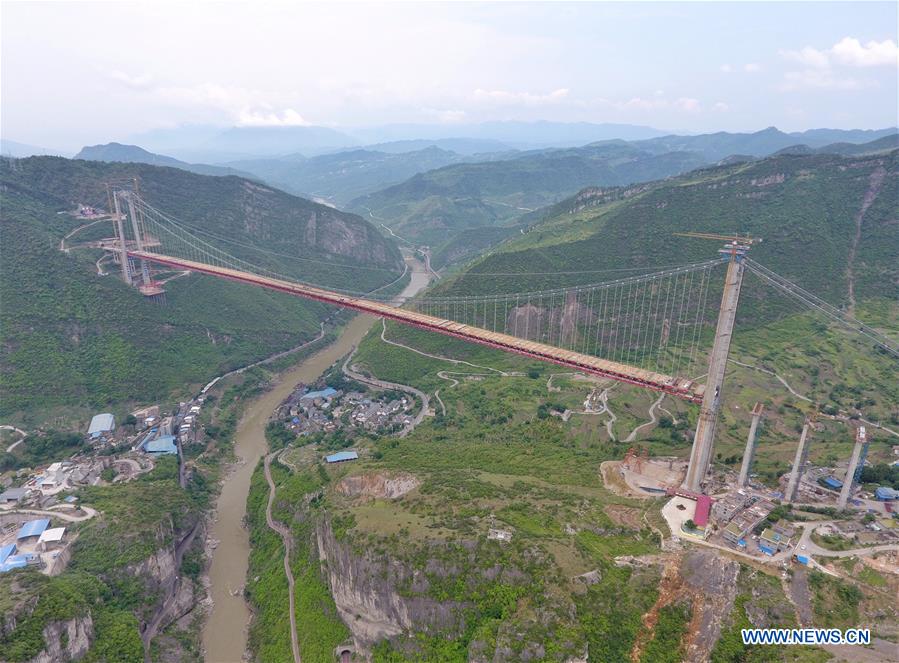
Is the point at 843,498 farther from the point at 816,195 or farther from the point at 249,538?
the point at 816,195

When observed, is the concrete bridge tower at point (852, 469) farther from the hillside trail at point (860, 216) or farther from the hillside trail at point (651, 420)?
the hillside trail at point (860, 216)

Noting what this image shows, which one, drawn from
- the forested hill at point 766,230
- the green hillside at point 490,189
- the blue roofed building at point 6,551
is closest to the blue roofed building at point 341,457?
the blue roofed building at point 6,551

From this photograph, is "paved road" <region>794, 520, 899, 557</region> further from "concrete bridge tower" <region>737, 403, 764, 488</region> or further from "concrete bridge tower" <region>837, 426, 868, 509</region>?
"concrete bridge tower" <region>737, 403, 764, 488</region>

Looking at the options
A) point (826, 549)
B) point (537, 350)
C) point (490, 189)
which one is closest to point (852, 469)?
point (826, 549)

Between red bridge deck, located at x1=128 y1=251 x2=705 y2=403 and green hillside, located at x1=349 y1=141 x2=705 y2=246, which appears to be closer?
red bridge deck, located at x1=128 y1=251 x2=705 y2=403

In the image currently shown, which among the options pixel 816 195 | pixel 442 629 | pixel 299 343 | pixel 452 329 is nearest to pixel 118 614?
pixel 442 629

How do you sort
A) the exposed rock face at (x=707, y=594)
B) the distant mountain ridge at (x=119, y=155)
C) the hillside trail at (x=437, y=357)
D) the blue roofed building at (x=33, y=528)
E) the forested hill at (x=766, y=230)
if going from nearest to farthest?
the exposed rock face at (x=707, y=594)
the blue roofed building at (x=33, y=528)
the hillside trail at (x=437, y=357)
the forested hill at (x=766, y=230)
the distant mountain ridge at (x=119, y=155)

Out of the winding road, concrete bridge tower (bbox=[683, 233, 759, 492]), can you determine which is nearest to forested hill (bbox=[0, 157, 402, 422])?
the winding road
